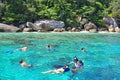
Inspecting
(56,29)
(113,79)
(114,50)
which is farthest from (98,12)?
(113,79)

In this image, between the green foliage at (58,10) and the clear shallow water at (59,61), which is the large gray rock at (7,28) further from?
the clear shallow water at (59,61)

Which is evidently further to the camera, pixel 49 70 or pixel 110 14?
pixel 110 14

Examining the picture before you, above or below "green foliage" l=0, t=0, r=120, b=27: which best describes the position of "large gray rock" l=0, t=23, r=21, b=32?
below

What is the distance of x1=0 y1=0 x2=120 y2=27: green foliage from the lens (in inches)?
2019

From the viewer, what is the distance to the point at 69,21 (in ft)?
176

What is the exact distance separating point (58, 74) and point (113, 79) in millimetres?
3651

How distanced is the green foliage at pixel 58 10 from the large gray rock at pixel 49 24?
1411 millimetres

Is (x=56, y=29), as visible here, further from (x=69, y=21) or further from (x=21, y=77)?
(x=21, y=77)

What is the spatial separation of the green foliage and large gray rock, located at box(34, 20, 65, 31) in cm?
141

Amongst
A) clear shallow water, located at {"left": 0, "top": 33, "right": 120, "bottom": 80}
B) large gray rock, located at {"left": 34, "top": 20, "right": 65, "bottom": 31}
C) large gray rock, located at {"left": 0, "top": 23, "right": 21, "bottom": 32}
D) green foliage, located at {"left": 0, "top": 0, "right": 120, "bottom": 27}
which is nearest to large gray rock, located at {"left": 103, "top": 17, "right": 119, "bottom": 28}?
green foliage, located at {"left": 0, "top": 0, "right": 120, "bottom": 27}

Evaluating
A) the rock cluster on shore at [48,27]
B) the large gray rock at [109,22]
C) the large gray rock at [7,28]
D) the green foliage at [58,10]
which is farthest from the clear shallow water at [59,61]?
the large gray rock at [109,22]

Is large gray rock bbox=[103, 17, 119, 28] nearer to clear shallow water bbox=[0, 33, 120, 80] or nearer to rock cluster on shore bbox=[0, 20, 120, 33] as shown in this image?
rock cluster on shore bbox=[0, 20, 120, 33]

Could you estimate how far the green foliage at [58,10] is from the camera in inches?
2019

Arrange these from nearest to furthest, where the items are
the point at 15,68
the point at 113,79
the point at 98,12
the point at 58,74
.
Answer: the point at 113,79 → the point at 58,74 → the point at 15,68 → the point at 98,12
